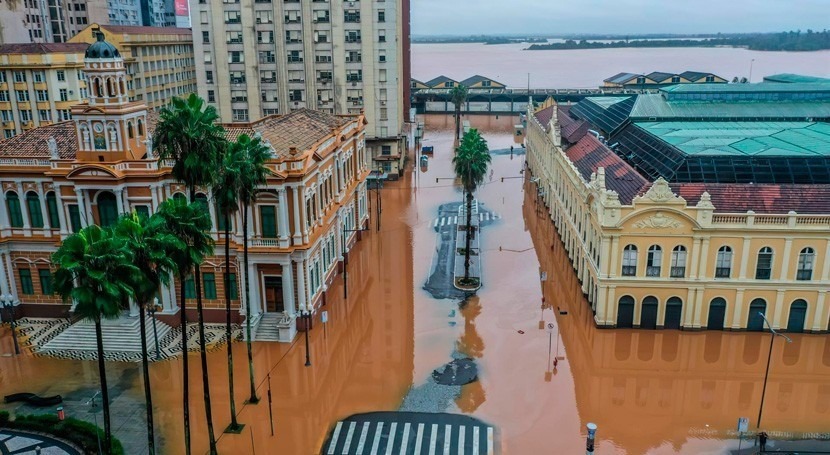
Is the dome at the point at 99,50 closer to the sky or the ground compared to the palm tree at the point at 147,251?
closer to the sky

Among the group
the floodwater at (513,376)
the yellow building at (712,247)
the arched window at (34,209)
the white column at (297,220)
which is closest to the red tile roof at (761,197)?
the yellow building at (712,247)

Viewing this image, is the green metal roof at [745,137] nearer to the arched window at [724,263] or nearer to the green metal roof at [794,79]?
the arched window at [724,263]

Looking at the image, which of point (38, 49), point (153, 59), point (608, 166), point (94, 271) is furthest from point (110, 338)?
point (153, 59)

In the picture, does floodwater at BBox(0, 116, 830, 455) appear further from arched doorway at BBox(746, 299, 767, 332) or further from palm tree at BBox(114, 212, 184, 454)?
palm tree at BBox(114, 212, 184, 454)

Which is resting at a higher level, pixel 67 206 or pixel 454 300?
pixel 67 206

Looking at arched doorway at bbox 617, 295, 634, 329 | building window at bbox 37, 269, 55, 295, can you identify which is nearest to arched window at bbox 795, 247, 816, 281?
arched doorway at bbox 617, 295, 634, 329

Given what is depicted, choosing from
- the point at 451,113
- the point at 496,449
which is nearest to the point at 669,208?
the point at 496,449

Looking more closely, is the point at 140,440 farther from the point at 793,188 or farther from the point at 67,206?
the point at 793,188
